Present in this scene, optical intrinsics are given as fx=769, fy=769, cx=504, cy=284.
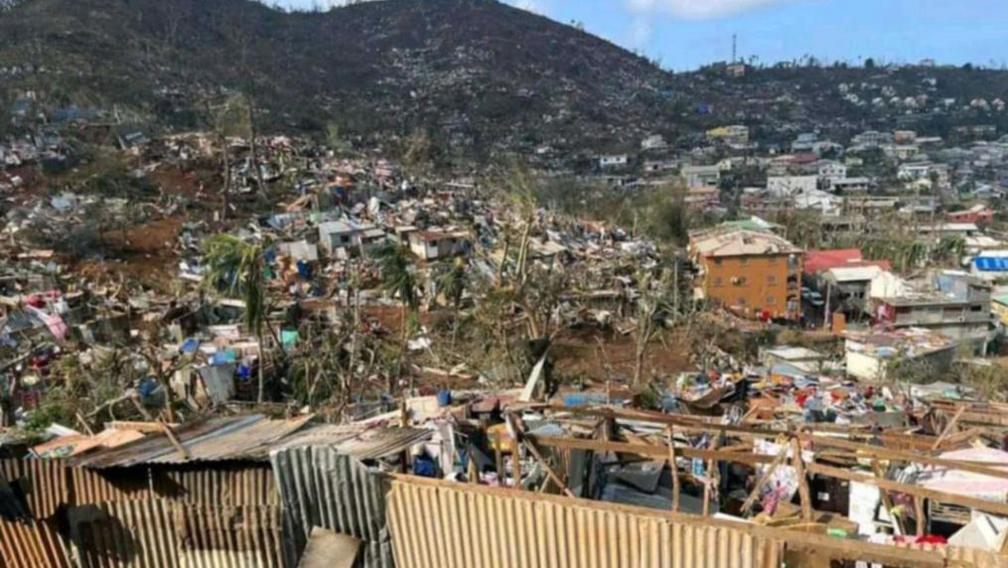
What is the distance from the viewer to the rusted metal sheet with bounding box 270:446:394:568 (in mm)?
3408

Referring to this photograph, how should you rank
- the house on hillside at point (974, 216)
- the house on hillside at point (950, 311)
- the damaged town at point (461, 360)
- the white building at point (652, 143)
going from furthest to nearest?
the white building at point (652, 143)
the house on hillside at point (974, 216)
the house on hillside at point (950, 311)
the damaged town at point (461, 360)

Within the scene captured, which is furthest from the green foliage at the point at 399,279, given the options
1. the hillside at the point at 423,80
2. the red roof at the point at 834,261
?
the hillside at the point at 423,80

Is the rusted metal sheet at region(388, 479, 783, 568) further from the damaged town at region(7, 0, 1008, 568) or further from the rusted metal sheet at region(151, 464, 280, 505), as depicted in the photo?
the rusted metal sheet at region(151, 464, 280, 505)

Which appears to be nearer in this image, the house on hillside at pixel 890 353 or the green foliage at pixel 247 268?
the green foliage at pixel 247 268

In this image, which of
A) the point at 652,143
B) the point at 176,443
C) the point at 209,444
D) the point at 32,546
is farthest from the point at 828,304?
the point at 652,143

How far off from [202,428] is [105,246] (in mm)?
20164

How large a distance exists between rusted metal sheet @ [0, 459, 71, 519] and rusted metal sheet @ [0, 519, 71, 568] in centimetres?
10

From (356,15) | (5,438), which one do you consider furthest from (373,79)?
(5,438)

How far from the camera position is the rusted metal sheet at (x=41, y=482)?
4023 mm

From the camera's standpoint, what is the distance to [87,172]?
93.0 ft

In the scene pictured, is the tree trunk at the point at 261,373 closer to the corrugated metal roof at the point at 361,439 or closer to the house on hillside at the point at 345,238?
the corrugated metal roof at the point at 361,439

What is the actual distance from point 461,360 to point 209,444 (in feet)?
39.4

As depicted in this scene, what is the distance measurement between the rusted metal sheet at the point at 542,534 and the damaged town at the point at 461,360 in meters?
0.01

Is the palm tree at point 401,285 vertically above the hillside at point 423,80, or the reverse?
the hillside at point 423,80
